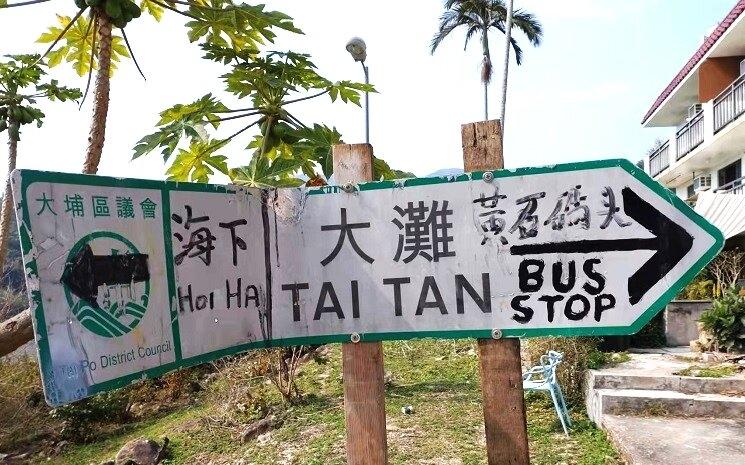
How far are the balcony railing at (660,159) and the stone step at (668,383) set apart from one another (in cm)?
1448

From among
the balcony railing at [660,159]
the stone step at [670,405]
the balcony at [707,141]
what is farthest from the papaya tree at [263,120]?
the balcony railing at [660,159]

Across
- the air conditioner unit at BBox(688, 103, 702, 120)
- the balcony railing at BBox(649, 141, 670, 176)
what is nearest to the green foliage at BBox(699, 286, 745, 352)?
the air conditioner unit at BBox(688, 103, 702, 120)

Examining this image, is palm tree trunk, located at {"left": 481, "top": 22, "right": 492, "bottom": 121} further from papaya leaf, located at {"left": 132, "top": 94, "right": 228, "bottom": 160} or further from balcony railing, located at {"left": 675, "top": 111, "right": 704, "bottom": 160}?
papaya leaf, located at {"left": 132, "top": 94, "right": 228, "bottom": 160}

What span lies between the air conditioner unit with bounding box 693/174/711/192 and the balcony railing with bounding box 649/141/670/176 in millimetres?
1227

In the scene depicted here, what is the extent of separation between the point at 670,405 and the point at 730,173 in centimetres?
1200


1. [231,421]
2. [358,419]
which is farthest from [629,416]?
[358,419]

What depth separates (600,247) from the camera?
66.4 inches

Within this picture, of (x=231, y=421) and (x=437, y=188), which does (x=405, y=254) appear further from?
(x=231, y=421)

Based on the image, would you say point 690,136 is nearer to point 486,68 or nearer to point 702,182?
point 702,182

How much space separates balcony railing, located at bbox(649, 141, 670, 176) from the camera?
756 inches

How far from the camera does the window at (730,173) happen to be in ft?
48.4

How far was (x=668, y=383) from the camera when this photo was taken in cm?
639

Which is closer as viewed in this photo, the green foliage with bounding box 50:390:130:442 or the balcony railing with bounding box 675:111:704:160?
the green foliage with bounding box 50:390:130:442

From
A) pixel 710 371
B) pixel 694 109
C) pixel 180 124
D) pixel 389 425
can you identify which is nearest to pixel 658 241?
pixel 180 124
